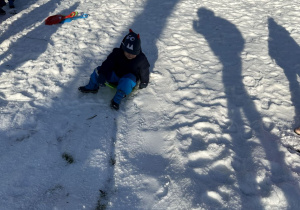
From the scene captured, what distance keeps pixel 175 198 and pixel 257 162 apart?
3.44 ft

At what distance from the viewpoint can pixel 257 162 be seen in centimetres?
263

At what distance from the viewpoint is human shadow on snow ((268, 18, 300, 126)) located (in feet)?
12.0

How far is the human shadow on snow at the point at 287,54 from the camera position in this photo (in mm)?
3652

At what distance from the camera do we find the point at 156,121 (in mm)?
3105

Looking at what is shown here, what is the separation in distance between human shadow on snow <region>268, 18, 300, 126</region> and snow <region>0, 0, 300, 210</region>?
21 mm

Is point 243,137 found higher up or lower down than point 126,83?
lower down

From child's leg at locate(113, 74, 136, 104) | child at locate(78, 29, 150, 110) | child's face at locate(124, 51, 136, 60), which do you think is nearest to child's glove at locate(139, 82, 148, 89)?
child at locate(78, 29, 150, 110)

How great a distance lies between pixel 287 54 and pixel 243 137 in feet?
8.41

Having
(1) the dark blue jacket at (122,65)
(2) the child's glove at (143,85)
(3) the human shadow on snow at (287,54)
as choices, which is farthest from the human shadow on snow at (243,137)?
(1) the dark blue jacket at (122,65)

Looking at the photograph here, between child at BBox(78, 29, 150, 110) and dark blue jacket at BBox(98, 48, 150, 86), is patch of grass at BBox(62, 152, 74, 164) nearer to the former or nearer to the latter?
child at BBox(78, 29, 150, 110)

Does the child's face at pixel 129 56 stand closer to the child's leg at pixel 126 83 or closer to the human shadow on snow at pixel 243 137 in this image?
the child's leg at pixel 126 83

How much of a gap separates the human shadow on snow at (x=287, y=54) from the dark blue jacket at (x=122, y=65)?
2230 millimetres

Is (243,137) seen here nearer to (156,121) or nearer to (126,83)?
(156,121)

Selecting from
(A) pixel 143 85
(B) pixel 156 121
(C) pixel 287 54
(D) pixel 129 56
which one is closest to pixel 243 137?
(B) pixel 156 121
